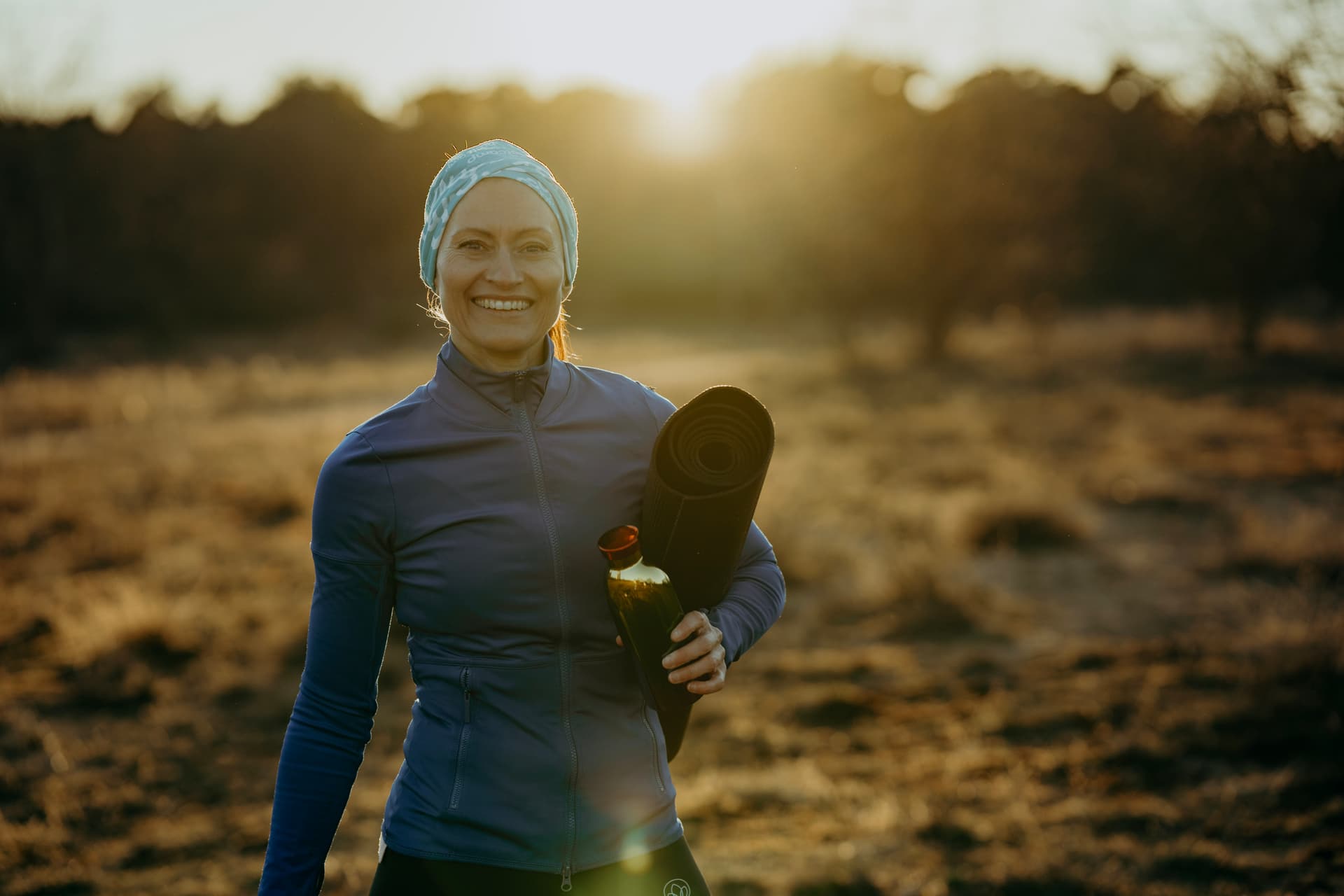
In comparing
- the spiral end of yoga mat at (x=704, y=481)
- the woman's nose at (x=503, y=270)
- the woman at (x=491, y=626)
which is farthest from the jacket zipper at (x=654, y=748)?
the woman's nose at (x=503, y=270)

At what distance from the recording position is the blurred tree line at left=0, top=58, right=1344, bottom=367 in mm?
25797

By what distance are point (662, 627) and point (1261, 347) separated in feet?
90.4

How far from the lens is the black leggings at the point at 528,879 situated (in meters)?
1.72

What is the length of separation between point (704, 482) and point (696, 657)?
0.28 meters

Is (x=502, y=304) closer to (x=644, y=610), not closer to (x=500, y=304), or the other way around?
(x=500, y=304)

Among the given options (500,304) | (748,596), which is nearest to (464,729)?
(748,596)

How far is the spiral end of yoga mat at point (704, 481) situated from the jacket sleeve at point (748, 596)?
3.7 inches

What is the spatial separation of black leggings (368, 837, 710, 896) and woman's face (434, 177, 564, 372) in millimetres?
840

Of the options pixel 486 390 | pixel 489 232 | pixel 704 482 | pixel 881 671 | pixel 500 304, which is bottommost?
pixel 881 671

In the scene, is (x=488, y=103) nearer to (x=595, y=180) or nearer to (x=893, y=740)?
(x=595, y=180)

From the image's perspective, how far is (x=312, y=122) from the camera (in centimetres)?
4006

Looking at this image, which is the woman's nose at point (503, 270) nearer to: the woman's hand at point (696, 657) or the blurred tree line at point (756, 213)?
the woman's hand at point (696, 657)

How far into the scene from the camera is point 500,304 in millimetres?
1880

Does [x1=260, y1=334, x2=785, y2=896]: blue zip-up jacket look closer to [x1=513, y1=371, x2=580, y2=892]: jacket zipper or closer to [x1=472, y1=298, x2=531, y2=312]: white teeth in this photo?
[x1=513, y1=371, x2=580, y2=892]: jacket zipper
